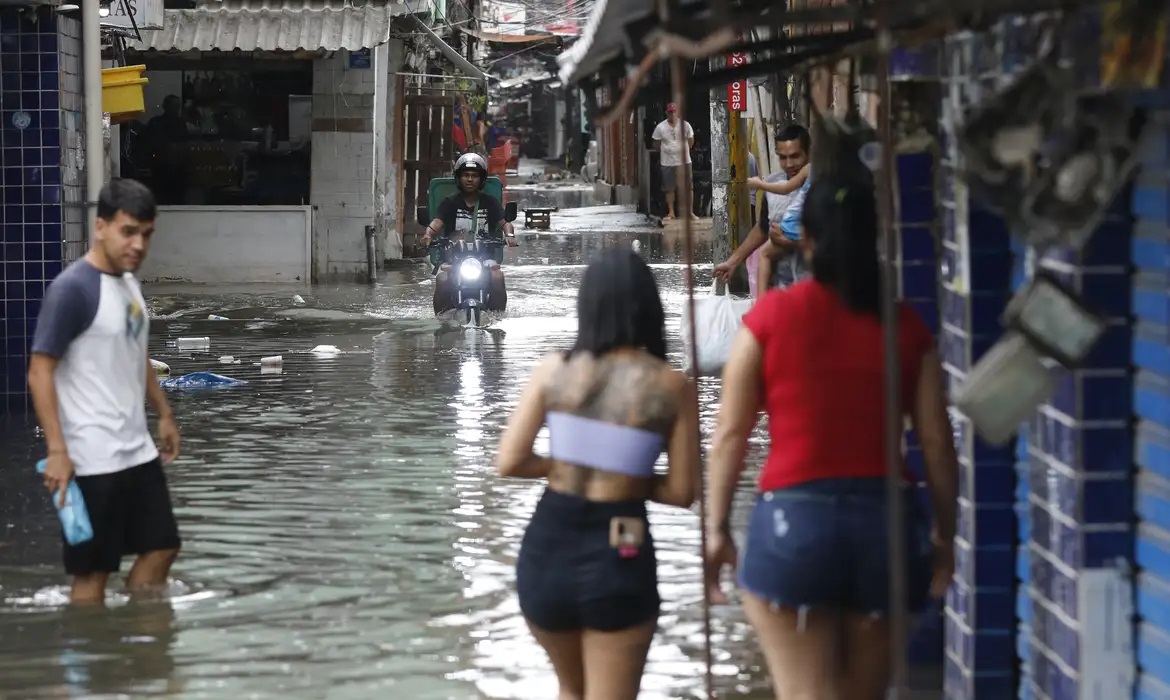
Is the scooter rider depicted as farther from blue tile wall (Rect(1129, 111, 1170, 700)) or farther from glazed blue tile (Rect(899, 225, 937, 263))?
blue tile wall (Rect(1129, 111, 1170, 700))

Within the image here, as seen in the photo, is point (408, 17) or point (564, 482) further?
point (408, 17)

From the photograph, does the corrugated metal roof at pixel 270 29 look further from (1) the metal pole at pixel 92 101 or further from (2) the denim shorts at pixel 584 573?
(2) the denim shorts at pixel 584 573

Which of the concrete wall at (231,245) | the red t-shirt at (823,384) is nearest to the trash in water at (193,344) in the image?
the concrete wall at (231,245)

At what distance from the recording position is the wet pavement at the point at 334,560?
619 centimetres

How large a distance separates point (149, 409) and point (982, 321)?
25.6 feet

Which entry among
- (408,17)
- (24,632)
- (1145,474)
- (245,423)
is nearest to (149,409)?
(245,423)

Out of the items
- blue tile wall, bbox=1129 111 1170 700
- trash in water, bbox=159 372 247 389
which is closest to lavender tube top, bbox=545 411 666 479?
blue tile wall, bbox=1129 111 1170 700

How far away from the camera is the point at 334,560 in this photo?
25.7ft

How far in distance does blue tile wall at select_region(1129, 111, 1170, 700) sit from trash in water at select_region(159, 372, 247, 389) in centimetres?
944

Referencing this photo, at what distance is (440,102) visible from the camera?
25.6 m

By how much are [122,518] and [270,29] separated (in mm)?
13872

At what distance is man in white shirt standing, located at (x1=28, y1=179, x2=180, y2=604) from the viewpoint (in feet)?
20.4

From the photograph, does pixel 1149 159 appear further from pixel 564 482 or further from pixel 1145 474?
pixel 564 482

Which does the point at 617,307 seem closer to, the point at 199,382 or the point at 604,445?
the point at 604,445
